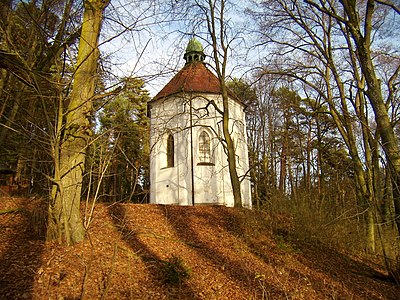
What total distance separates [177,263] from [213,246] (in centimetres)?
244

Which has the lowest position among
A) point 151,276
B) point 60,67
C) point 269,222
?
point 151,276

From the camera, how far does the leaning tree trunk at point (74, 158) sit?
211 inches

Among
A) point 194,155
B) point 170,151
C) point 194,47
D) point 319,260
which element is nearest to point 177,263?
point 319,260

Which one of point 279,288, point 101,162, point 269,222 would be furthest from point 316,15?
point 101,162

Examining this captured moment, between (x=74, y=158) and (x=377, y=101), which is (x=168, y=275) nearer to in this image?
(x=74, y=158)

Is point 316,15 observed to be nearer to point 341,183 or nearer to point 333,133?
point 341,183

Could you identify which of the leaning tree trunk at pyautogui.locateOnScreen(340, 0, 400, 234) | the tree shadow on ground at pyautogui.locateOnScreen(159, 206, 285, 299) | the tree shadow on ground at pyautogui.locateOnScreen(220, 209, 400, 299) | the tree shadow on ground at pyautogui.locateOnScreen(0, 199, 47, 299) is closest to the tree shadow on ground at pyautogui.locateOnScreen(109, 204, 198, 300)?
the tree shadow on ground at pyautogui.locateOnScreen(159, 206, 285, 299)

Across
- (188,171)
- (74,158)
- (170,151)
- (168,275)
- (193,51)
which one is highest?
(193,51)

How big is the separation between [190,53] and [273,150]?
9670 millimetres

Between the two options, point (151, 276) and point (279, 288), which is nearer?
point (151, 276)

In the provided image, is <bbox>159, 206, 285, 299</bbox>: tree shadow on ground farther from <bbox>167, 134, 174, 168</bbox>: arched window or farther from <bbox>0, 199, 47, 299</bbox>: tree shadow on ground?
<bbox>167, 134, 174, 168</bbox>: arched window

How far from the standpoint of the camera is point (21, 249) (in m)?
5.25

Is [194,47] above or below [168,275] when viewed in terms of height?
above

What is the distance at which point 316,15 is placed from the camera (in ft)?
35.8
